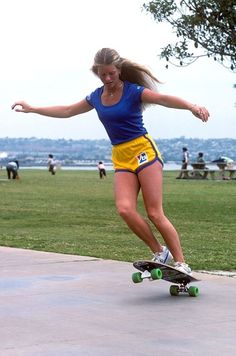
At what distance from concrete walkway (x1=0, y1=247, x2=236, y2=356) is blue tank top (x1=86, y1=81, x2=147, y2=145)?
1.37 m

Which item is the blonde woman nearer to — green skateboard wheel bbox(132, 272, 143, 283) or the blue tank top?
the blue tank top

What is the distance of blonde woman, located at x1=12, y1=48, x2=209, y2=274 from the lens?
8.69 m

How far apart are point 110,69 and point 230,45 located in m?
13.9

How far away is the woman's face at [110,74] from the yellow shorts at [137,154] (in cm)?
53

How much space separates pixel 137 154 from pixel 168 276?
108 cm

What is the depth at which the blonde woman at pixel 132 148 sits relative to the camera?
8.69 meters

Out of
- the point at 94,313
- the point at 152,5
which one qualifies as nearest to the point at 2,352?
the point at 94,313

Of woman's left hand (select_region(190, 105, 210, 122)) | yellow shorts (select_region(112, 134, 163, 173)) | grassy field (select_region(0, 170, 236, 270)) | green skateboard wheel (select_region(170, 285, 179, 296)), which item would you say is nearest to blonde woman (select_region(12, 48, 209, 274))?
yellow shorts (select_region(112, 134, 163, 173))

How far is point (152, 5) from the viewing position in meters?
23.8

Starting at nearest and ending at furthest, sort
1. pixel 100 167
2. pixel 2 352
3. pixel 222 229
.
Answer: pixel 2 352, pixel 222 229, pixel 100 167

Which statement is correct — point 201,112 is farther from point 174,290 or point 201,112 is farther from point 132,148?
point 174,290

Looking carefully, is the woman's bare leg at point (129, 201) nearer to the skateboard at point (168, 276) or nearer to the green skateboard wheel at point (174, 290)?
the skateboard at point (168, 276)

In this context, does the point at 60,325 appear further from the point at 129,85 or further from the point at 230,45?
the point at 230,45

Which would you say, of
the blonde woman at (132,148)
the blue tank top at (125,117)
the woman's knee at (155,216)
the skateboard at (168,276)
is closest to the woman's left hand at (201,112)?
the blonde woman at (132,148)
